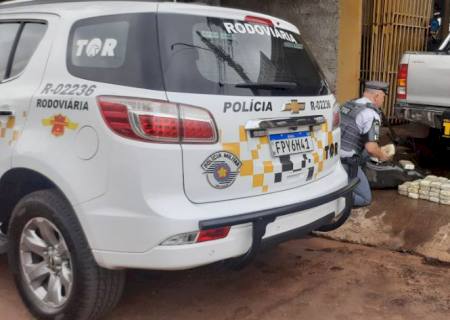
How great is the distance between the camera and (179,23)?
2.73 m

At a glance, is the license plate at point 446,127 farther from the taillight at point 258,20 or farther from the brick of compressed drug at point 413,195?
the taillight at point 258,20

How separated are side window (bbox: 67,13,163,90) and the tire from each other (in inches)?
27.9

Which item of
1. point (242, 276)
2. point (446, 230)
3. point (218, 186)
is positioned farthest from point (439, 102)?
point (218, 186)

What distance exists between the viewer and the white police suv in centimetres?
256

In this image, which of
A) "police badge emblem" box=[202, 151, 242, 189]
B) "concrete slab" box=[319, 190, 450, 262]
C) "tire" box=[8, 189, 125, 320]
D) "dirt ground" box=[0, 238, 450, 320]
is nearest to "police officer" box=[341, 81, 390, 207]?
"concrete slab" box=[319, 190, 450, 262]

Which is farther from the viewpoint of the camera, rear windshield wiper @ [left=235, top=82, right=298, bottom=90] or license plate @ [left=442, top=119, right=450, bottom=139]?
license plate @ [left=442, top=119, right=450, bottom=139]

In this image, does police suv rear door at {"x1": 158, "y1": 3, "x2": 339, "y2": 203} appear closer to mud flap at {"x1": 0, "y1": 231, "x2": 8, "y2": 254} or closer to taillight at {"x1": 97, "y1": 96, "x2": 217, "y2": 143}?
taillight at {"x1": 97, "y1": 96, "x2": 217, "y2": 143}

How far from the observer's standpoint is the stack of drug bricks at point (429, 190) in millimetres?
5223

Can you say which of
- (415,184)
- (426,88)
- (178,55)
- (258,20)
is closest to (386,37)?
(426,88)

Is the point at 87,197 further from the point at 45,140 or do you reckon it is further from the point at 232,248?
the point at 232,248

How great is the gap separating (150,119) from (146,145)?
124 millimetres

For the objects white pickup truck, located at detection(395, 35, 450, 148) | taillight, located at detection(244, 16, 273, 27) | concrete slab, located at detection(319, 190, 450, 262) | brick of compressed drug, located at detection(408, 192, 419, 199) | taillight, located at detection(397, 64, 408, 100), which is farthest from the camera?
taillight, located at detection(397, 64, 408, 100)

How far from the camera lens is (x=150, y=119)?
2543 millimetres

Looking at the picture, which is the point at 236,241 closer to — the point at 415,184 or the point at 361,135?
the point at 361,135
